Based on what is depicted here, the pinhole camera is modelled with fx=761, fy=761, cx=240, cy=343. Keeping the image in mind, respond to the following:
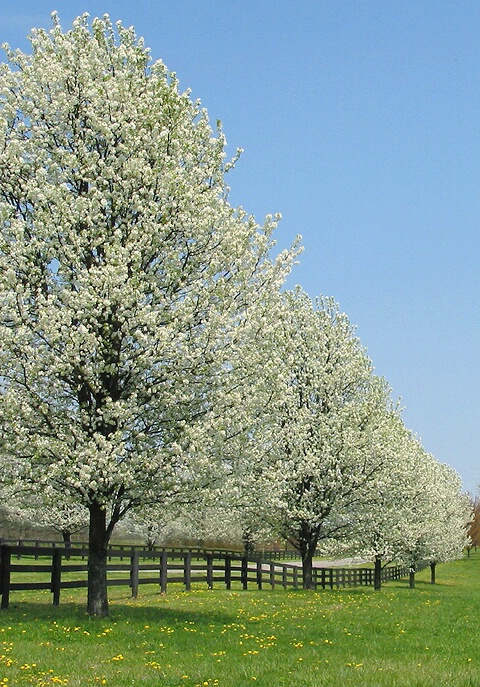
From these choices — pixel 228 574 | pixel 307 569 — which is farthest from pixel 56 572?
pixel 307 569

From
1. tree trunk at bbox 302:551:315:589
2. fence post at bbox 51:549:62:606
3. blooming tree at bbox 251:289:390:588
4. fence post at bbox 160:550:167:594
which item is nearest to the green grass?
fence post at bbox 51:549:62:606

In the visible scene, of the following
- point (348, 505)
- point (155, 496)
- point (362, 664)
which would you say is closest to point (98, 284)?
point (155, 496)

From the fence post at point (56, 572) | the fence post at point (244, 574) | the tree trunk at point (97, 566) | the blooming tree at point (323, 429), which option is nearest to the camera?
the tree trunk at point (97, 566)

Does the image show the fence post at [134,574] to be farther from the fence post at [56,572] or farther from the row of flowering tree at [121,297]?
the row of flowering tree at [121,297]

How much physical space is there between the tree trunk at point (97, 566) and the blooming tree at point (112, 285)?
31 millimetres

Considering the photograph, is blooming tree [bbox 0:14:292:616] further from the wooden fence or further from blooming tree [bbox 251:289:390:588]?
blooming tree [bbox 251:289:390:588]

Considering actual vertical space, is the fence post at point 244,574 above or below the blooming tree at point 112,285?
below

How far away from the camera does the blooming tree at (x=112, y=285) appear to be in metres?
15.7

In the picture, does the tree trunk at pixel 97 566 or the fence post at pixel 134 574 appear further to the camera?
the fence post at pixel 134 574

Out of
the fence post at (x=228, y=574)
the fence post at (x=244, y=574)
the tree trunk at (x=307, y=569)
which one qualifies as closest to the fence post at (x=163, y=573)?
the fence post at (x=228, y=574)

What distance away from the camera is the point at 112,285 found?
15.7m

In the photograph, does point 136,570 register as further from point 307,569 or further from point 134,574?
point 307,569

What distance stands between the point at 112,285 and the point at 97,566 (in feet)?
22.0

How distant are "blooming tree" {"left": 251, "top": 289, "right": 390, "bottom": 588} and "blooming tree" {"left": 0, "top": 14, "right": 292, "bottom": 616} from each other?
12.8 metres
